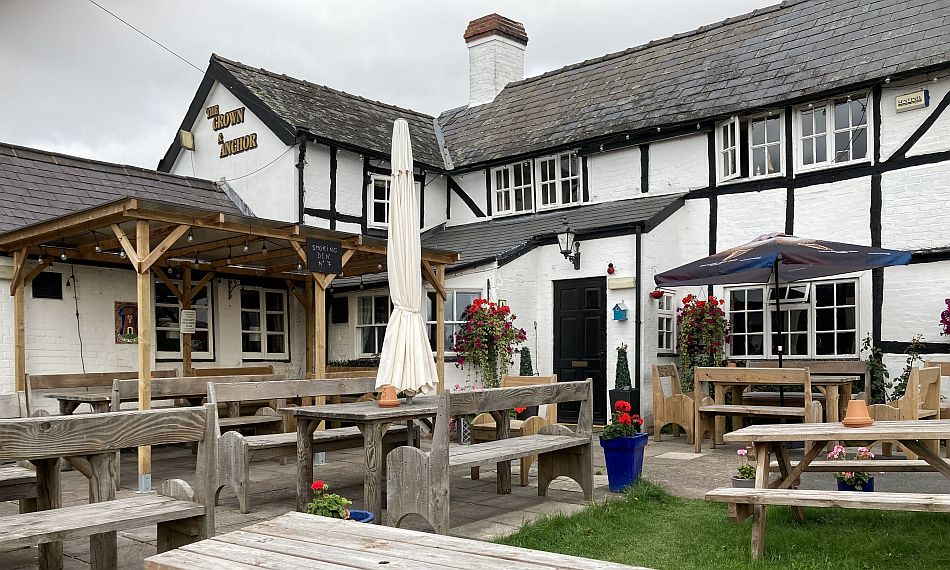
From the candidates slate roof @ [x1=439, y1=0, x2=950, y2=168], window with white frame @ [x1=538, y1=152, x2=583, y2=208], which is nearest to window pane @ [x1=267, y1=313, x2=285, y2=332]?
slate roof @ [x1=439, y1=0, x2=950, y2=168]

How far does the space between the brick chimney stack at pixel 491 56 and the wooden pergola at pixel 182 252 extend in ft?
20.5

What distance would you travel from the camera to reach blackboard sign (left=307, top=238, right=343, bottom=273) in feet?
30.8

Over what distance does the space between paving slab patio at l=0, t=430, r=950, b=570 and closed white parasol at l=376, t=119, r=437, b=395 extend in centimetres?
109

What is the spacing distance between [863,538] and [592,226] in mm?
7786

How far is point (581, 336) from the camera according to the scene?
1266 centimetres

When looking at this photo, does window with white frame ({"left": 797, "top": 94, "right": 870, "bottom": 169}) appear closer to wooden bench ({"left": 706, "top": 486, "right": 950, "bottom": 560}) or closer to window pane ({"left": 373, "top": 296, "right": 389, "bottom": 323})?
window pane ({"left": 373, "top": 296, "right": 389, "bottom": 323})

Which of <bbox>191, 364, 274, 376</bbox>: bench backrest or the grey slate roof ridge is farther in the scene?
the grey slate roof ridge

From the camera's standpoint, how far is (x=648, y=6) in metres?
20.8

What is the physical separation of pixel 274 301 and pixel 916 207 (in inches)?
394

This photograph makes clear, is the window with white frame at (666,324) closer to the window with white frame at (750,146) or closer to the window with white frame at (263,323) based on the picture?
the window with white frame at (750,146)

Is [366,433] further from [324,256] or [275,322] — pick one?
[275,322]

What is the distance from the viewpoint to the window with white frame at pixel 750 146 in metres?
11.9

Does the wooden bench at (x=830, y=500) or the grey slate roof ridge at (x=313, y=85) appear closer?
the wooden bench at (x=830, y=500)

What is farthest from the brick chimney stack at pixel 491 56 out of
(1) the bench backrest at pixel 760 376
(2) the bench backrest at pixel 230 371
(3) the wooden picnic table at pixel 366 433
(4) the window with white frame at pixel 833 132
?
(3) the wooden picnic table at pixel 366 433
